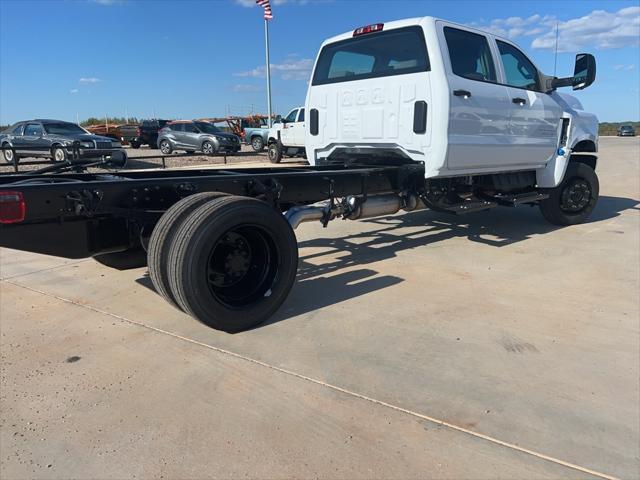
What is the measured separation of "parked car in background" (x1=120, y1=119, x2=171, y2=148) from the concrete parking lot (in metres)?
27.5

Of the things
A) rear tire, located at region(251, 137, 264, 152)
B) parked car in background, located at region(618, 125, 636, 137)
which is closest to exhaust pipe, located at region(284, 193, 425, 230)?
rear tire, located at region(251, 137, 264, 152)

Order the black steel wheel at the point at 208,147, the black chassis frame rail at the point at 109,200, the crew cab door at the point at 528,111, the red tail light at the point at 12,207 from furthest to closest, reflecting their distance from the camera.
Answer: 1. the black steel wheel at the point at 208,147
2. the crew cab door at the point at 528,111
3. the black chassis frame rail at the point at 109,200
4. the red tail light at the point at 12,207

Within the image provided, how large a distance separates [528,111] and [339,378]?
466 cm

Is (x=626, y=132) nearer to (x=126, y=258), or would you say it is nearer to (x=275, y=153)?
(x=275, y=153)

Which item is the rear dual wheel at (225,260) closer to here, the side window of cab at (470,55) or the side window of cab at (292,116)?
the side window of cab at (470,55)

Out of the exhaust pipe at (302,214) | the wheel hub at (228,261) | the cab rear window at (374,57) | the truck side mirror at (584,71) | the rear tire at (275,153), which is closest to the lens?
the wheel hub at (228,261)

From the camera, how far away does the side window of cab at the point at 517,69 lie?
600 cm

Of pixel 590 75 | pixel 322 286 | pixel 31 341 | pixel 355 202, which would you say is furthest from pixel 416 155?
pixel 31 341

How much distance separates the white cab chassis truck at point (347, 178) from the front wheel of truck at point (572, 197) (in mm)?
19

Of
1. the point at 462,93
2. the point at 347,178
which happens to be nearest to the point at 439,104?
the point at 462,93

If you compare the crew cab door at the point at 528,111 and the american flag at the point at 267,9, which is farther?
the american flag at the point at 267,9

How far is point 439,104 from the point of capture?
5.04 metres

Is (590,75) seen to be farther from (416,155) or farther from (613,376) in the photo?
(613,376)

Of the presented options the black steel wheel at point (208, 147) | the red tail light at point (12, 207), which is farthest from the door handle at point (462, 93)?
the black steel wheel at point (208, 147)
